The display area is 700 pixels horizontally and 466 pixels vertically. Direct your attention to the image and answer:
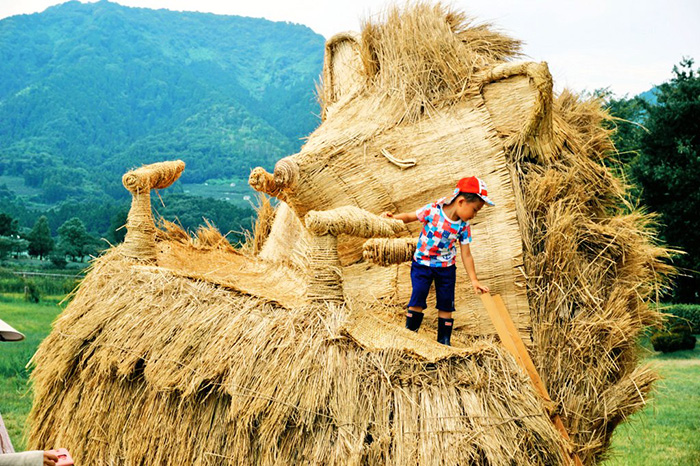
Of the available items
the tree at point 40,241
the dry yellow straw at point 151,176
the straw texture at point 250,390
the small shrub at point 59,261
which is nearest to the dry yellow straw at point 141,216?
the dry yellow straw at point 151,176

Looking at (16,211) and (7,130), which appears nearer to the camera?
(16,211)

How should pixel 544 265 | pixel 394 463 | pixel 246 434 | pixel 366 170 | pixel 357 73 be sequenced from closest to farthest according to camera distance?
pixel 394 463, pixel 246 434, pixel 544 265, pixel 366 170, pixel 357 73

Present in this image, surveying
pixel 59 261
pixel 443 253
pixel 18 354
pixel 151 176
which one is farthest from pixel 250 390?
pixel 59 261

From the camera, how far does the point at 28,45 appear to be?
128 feet

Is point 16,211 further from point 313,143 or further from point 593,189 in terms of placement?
point 593,189

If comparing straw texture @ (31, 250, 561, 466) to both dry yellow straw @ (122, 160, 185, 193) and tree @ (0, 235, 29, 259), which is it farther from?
tree @ (0, 235, 29, 259)

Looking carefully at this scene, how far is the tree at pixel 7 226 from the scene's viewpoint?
12711mm

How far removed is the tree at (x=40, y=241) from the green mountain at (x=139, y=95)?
26.7 feet

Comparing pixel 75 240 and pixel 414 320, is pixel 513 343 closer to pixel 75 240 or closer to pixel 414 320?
pixel 414 320

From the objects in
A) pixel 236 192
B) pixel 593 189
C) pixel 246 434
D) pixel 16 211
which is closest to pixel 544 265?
pixel 593 189

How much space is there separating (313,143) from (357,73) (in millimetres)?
1098

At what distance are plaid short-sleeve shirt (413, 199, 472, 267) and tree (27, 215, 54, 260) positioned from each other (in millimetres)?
11257

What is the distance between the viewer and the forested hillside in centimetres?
2431

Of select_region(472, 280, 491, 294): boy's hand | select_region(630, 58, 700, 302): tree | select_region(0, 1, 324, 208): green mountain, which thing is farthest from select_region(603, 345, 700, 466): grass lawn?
select_region(0, 1, 324, 208): green mountain
